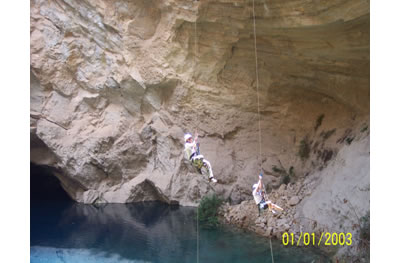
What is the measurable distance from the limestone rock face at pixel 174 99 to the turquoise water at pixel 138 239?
101cm

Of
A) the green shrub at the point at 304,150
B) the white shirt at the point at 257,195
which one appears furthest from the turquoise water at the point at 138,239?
the green shrub at the point at 304,150

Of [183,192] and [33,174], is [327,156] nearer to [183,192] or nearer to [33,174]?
[183,192]

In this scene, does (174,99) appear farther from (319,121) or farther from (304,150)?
(319,121)

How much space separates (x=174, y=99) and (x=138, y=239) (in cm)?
460

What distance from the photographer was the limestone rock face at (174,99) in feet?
35.9

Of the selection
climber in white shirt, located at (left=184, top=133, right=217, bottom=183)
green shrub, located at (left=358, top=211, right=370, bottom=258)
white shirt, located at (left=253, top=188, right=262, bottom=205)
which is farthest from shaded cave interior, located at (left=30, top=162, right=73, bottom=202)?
green shrub, located at (left=358, top=211, right=370, bottom=258)

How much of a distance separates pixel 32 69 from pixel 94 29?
2387mm

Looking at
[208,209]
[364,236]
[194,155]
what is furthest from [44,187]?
[364,236]

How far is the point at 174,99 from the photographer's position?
1262 cm

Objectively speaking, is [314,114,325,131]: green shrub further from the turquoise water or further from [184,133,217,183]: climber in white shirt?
[184,133,217,183]: climber in white shirt

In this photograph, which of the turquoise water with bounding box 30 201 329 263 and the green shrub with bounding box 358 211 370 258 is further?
the turquoise water with bounding box 30 201 329 263

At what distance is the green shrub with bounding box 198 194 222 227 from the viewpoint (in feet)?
35.6

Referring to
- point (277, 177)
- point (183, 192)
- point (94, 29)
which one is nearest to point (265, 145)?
point (277, 177)

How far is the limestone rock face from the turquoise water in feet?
3.30
